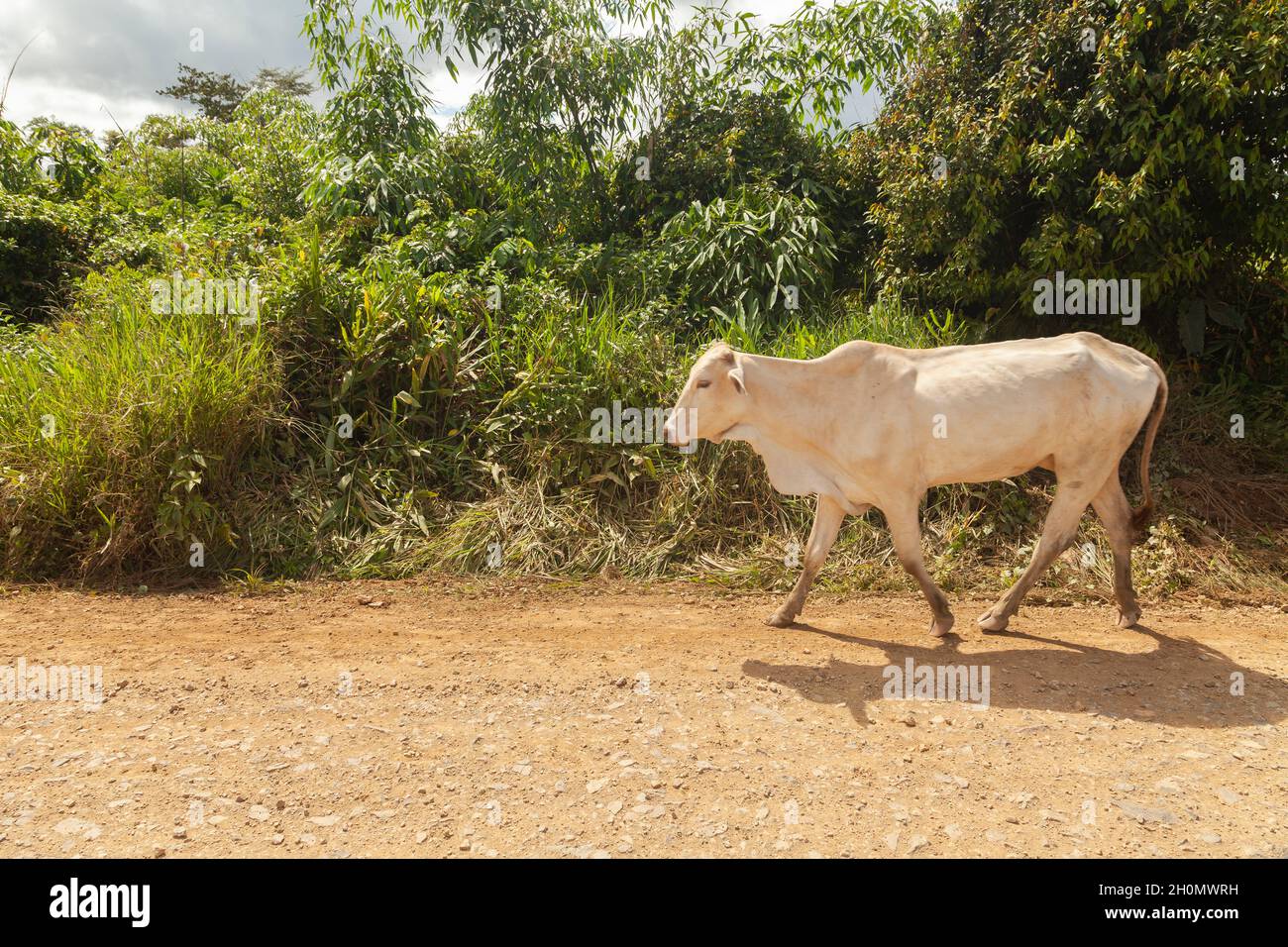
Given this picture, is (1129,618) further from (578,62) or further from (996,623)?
(578,62)

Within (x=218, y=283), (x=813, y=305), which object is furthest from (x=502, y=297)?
(x=813, y=305)

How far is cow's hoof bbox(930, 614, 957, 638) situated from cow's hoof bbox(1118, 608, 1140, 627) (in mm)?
1269

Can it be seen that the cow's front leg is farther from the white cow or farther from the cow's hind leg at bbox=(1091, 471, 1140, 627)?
the cow's hind leg at bbox=(1091, 471, 1140, 627)

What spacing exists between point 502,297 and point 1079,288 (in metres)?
5.15

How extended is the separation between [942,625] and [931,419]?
1.24 metres

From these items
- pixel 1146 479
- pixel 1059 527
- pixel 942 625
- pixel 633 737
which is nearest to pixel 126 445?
pixel 633 737

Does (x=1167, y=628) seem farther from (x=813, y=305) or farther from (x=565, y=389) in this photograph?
(x=565, y=389)

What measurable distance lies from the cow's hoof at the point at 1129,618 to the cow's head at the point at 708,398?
281 centimetres

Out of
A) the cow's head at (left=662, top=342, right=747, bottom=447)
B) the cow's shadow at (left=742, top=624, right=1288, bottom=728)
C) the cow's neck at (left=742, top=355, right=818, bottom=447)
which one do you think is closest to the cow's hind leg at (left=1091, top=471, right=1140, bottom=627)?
the cow's shadow at (left=742, top=624, right=1288, bottom=728)

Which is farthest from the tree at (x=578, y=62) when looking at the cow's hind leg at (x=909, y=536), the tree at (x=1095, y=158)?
the cow's hind leg at (x=909, y=536)

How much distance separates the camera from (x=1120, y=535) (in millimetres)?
5273

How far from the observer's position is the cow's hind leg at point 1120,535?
205 inches

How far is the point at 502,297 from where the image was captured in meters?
8.12

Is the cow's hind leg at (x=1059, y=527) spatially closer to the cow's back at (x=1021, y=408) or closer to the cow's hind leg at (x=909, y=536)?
the cow's back at (x=1021, y=408)
